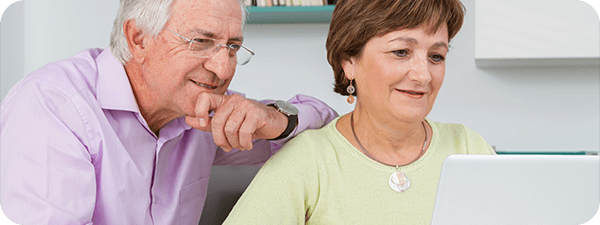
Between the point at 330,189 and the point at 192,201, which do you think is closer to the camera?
the point at 330,189

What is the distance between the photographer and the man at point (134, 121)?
1.01m

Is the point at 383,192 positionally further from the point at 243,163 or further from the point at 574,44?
the point at 574,44

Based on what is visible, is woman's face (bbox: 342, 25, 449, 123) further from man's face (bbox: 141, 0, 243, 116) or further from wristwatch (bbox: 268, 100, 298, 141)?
man's face (bbox: 141, 0, 243, 116)

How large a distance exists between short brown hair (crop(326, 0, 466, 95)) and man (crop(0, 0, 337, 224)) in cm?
23

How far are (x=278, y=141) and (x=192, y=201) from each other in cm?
32

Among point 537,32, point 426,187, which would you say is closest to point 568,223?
point 426,187

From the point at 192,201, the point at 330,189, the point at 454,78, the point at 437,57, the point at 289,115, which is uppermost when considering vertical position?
the point at 437,57

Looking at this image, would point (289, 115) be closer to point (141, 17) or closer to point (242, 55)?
point (242, 55)

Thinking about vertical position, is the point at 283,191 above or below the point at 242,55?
below

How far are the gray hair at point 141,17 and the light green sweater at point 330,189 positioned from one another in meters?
0.44

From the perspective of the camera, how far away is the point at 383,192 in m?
1.14

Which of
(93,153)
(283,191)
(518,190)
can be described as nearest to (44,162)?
(93,153)

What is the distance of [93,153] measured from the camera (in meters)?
1.11

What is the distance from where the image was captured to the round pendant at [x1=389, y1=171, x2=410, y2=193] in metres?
1.15
